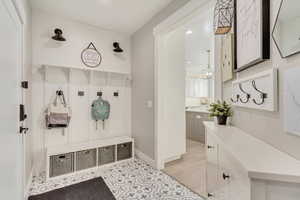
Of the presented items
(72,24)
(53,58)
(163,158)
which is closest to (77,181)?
(163,158)

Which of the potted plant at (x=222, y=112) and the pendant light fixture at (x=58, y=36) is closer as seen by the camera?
the potted plant at (x=222, y=112)

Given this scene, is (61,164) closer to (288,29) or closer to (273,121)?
(273,121)

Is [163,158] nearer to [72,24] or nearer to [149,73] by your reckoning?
[149,73]

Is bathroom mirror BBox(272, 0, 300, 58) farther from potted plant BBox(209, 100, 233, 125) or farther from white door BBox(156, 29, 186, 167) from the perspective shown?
white door BBox(156, 29, 186, 167)

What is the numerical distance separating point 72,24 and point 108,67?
93 centimetres

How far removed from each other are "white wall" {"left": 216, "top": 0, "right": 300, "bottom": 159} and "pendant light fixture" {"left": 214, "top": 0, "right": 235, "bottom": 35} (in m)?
0.38

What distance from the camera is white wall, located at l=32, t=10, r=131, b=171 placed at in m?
2.32

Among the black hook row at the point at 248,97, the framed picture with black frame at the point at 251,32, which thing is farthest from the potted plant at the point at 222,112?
the framed picture with black frame at the point at 251,32

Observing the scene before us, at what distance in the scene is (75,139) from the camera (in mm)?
2598

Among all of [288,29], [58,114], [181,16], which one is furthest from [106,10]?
[288,29]

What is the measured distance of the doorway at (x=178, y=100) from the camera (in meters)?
2.17

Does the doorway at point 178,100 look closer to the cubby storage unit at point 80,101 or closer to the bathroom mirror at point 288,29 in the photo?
the cubby storage unit at point 80,101

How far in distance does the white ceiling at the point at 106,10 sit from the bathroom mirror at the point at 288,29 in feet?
5.88

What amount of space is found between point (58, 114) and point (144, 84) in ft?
4.97
